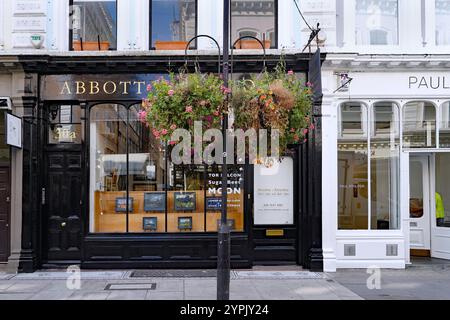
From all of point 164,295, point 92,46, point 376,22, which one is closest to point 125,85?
point 92,46

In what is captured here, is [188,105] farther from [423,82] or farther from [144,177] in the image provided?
[423,82]

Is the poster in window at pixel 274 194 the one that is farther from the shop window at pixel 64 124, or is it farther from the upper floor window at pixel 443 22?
→ the upper floor window at pixel 443 22

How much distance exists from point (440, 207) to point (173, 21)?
26.9 ft

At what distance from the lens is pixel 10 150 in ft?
37.1

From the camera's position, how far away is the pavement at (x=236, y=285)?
29.1 feet

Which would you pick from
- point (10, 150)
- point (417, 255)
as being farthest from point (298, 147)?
point (10, 150)

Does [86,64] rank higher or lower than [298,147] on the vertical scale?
higher

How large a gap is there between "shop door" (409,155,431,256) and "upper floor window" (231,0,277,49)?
16.5 feet

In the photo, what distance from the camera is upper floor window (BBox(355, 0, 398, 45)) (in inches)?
466

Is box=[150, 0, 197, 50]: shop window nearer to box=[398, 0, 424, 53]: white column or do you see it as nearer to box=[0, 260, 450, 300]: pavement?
box=[398, 0, 424, 53]: white column

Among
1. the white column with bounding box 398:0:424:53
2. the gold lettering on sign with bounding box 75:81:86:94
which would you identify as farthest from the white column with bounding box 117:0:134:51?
the white column with bounding box 398:0:424:53

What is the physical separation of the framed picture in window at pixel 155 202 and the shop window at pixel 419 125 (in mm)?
5858
